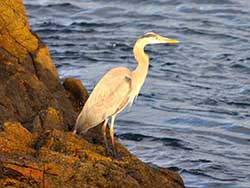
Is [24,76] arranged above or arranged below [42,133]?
above

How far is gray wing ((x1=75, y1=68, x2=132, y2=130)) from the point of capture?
29.9 ft

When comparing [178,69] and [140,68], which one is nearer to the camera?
[140,68]

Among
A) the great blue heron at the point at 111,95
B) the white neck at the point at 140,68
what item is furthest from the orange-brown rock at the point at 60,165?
the white neck at the point at 140,68

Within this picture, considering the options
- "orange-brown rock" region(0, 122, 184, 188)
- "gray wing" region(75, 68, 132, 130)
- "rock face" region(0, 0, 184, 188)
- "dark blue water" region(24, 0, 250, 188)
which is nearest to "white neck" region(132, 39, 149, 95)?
"gray wing" region(75, 68, 132, 130)

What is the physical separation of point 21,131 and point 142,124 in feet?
21.8

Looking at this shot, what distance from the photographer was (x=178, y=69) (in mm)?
17828

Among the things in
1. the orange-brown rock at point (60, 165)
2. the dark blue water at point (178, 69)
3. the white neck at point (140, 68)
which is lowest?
the dark blue water at point (178, 69)

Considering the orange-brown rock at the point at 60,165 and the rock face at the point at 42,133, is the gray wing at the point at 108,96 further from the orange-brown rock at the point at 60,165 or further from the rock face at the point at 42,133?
the orange-brown rock at the point at 60,165

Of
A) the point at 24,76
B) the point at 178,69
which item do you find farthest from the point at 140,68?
the point at 178,69

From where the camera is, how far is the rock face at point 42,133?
727 centimetres

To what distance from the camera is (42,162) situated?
726cm

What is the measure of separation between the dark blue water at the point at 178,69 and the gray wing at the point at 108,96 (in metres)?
2.20

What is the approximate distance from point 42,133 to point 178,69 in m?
10.00

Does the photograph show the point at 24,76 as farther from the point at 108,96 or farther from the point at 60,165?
the point at 60,165
